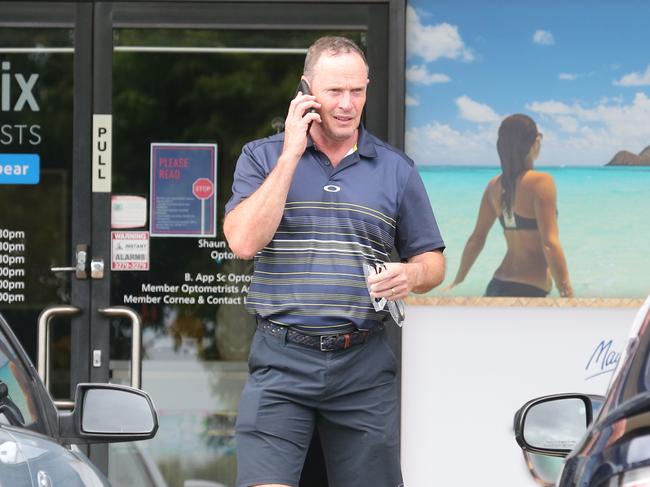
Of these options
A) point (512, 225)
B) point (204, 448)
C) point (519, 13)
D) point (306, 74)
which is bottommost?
point (204, 448)

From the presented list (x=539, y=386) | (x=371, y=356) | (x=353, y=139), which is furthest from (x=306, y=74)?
(x=539, y=386)

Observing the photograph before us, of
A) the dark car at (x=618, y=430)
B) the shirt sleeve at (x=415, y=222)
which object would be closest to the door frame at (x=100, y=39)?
the shirt sleeve at (x=415, y=222)

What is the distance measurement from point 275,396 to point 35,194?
269 cm

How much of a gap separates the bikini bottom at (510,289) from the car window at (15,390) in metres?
3.12

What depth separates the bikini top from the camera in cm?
603

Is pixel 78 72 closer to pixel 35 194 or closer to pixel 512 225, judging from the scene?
pixel 35 194

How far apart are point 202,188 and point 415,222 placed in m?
2.28

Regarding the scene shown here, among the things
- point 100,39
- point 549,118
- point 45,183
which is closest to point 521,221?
point 549,118

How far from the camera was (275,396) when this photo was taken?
3943 mm

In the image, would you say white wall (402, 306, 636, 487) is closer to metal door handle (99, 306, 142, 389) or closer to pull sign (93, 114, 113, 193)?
metal door handle (99, 306, 142, 389)

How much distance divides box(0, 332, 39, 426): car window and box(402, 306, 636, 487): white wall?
9.88 ft

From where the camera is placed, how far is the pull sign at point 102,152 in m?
6.20

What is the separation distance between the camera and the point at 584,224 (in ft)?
19.8

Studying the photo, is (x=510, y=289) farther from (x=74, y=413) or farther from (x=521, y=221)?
(x=74, y=413)
